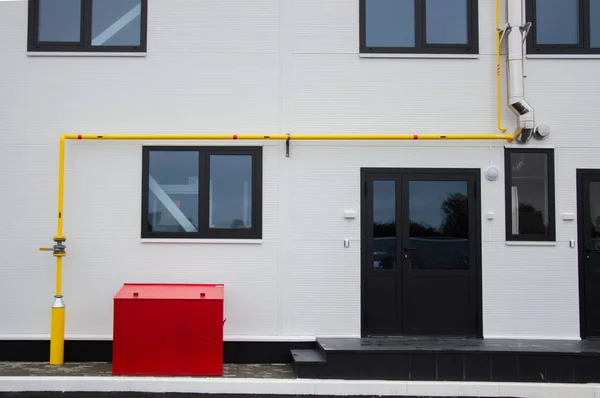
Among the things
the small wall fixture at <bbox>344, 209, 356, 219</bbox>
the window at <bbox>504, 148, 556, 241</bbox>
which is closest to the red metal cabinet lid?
the small wall fixture at <bbox>344, 209, 356, 219</bbox>

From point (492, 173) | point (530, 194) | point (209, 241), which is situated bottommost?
point (209, 241)

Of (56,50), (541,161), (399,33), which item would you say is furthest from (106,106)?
(541,161)

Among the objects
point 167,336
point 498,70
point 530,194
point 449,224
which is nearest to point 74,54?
point 167,336

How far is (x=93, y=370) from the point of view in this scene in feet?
21.9

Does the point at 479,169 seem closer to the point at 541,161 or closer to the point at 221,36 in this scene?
the point at 541,161

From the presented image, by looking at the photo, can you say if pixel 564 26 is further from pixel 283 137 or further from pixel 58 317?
pixel 58 317

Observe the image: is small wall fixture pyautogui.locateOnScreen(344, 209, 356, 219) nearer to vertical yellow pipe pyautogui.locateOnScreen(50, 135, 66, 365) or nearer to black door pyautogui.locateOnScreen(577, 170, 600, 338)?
black door pyautogui.locateOnScreen(577, 170, 600, 338)

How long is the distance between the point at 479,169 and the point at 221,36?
3389 mm

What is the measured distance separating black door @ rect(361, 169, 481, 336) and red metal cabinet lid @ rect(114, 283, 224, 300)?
174 centimetres

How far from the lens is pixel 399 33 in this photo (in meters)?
7.45

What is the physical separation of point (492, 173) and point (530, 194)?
543 millimetres

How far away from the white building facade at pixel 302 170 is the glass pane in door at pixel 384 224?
0.02 metres

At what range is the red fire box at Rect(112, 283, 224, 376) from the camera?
6469 millimetres

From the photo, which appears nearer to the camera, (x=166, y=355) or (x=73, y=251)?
(x=166, y=355)
